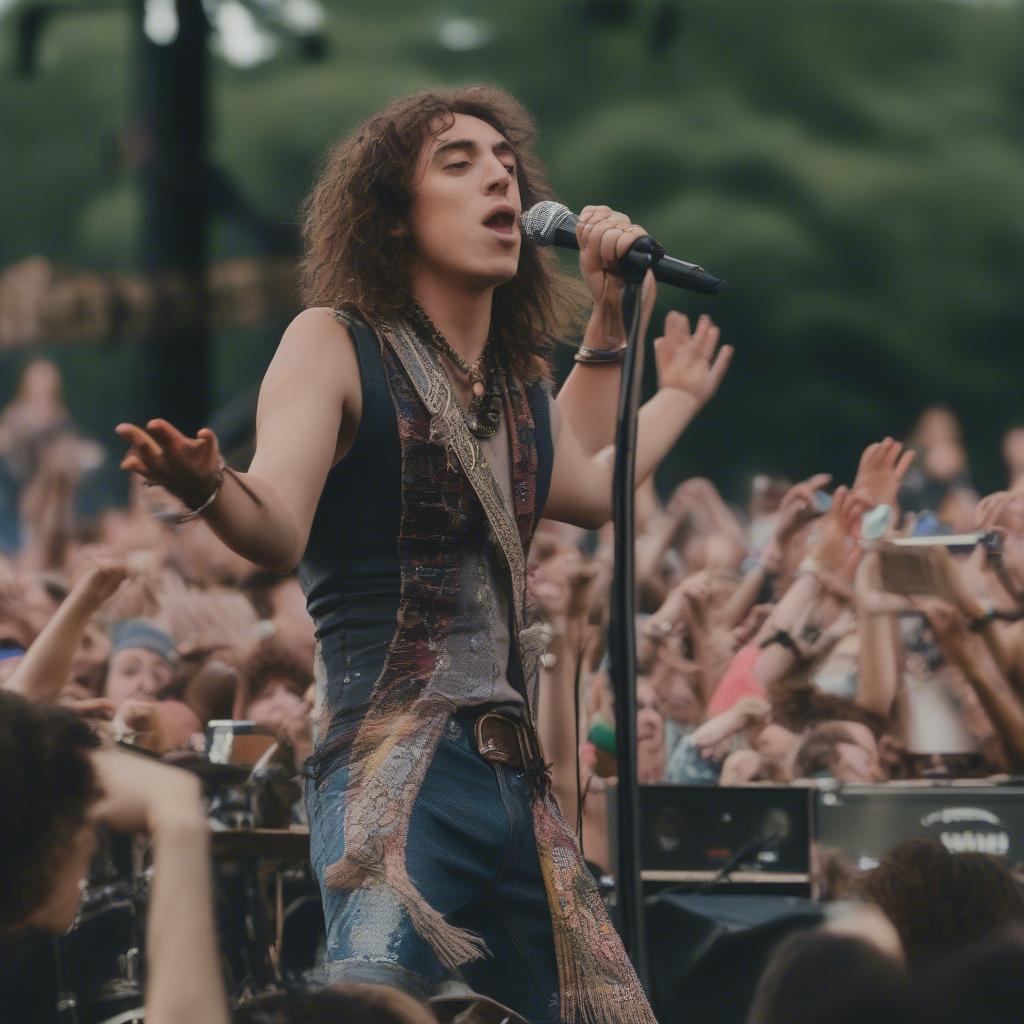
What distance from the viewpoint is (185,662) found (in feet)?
20.4

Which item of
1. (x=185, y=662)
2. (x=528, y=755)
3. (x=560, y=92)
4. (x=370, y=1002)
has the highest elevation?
(x=560, y=92)

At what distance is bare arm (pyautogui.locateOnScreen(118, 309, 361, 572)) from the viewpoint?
262 centimetres

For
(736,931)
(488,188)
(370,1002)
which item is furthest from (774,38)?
(370,1002)

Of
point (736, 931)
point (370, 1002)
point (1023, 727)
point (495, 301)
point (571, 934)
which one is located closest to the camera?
point (370, 1002)

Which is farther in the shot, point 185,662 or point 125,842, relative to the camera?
point 185,662

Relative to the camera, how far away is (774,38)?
1719 cm

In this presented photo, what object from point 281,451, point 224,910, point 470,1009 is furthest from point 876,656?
point 470,1009

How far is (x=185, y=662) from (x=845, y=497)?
7.22ft

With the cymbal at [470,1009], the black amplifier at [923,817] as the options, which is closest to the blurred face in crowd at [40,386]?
the black amplifier at [923,817]

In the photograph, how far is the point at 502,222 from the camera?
130 inches

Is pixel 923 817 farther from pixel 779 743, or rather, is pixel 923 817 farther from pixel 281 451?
pixel 281 451

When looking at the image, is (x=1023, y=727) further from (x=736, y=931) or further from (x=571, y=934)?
(x=571, y=934)

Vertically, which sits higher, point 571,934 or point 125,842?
point 125,842

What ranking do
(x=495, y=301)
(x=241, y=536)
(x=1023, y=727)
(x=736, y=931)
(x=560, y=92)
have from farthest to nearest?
(x=560, y=92)
(x=1023, y=727)
(x=736, y=931)
(x=495, y=301)
(x=241, y=536)
